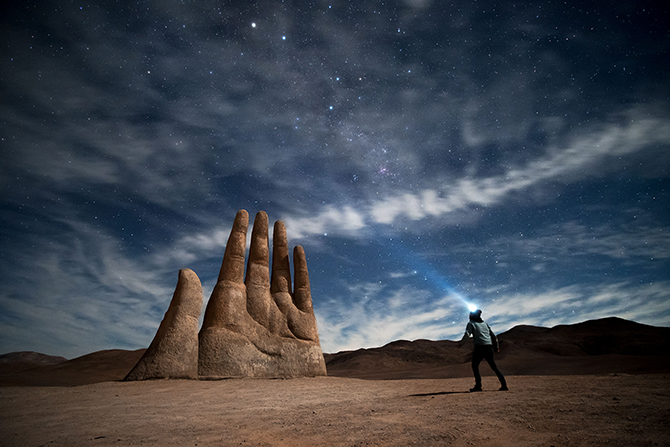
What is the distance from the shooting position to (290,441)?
149 inches

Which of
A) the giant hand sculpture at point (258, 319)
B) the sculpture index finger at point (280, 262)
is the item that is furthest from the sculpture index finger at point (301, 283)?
the sculpture index finger at point (280, 262)

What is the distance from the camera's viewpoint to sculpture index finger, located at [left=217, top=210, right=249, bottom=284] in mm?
13867

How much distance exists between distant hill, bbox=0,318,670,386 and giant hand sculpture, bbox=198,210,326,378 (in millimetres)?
9049

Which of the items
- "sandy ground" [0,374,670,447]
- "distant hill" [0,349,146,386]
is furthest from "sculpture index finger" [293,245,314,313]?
"distant hill" [0,349,146,386]

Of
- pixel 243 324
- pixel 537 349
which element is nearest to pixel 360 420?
pixel 243 324

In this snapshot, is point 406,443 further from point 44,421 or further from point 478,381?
point 44,421

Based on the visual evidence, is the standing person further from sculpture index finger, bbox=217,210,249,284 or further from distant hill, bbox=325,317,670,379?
distant hill, bbox=325,317,670,379

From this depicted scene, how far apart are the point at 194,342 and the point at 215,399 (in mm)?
4598

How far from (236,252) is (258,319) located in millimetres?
2902

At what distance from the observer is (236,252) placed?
47.0 feet

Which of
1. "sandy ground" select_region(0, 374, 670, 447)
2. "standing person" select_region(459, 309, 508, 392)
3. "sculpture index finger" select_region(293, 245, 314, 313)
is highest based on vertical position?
"sculpture index finger" select_region(293, 245, 314, 313)

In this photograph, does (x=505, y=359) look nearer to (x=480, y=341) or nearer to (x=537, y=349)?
(x=537, y=349)

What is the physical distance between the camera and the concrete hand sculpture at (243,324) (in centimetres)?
1127

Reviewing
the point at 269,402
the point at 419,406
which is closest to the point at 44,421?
the point at 269,402
